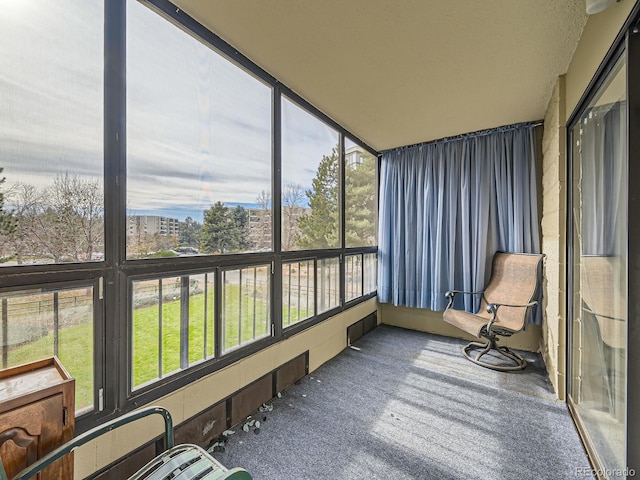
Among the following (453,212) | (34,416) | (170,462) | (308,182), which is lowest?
(170,462)

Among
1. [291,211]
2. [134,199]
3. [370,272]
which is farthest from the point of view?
[370,272]

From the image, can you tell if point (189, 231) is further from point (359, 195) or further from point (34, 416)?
point (359, 195)

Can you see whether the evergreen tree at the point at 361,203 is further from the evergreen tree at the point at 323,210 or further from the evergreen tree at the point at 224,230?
the evergreen tree at the point at 224,230

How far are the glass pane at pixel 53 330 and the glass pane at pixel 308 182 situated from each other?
1.39 metres

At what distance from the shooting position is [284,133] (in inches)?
94.7

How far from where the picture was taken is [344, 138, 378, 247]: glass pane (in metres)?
3.40

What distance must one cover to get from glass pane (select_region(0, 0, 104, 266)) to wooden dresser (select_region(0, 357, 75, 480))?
1.43ft

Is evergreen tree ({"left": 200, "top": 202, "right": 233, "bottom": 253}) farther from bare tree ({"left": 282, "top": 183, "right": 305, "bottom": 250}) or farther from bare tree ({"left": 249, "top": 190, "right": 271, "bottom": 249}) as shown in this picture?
bare tree ({"left": 282, "top": 183, "right": 305, "bottom": 250})

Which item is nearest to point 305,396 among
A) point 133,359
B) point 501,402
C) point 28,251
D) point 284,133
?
point 133,359

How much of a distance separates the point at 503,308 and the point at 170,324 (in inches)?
122

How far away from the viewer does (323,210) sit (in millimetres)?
2945

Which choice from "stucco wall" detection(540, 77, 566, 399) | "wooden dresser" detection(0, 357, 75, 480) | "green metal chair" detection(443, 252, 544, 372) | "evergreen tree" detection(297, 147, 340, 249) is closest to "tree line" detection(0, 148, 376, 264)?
"evergreen tree" detection(297, 147, 340, 249)

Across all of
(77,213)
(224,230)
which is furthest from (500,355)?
(77,213)

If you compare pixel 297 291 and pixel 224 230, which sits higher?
pixel 224 230
